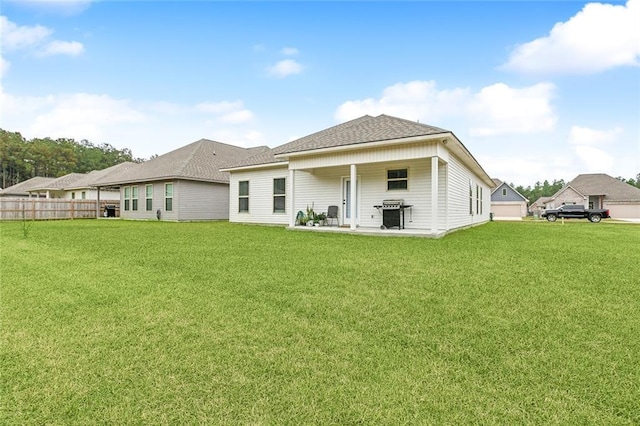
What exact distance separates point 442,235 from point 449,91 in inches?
435

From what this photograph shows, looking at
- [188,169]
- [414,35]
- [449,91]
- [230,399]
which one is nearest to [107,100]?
[188,169]

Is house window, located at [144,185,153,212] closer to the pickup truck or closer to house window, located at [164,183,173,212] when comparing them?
house window, located at [164,183,173,212]

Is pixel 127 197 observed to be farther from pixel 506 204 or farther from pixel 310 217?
pixel 506 204

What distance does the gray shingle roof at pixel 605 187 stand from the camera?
3322 centimetres

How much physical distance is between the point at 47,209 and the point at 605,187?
166 feet

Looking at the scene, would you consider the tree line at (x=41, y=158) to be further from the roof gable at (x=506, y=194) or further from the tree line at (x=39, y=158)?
the roof gable at (x=506, y=194)

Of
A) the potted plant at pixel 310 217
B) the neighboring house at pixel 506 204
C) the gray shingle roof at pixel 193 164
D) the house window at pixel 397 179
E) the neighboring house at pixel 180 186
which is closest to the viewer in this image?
the house window at pixel 397 179

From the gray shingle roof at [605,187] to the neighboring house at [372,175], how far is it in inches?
1210

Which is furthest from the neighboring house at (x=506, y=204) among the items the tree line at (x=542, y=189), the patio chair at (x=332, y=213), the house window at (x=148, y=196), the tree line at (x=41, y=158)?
the tree line at (x=41, y=158)

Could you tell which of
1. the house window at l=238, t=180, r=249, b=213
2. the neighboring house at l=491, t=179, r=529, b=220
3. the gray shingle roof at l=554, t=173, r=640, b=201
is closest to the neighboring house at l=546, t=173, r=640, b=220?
the gray shingle roof at l=554, t=173, r=640, b=201

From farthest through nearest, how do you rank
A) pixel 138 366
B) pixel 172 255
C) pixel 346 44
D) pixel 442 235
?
1. pixel 346 44
2. pixel 442 235
3. pixel 172 255
4. pixel 138 366

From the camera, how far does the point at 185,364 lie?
225cm

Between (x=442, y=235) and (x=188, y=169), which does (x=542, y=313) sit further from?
(x=188, y=169)

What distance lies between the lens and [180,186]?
16766 millimetres
